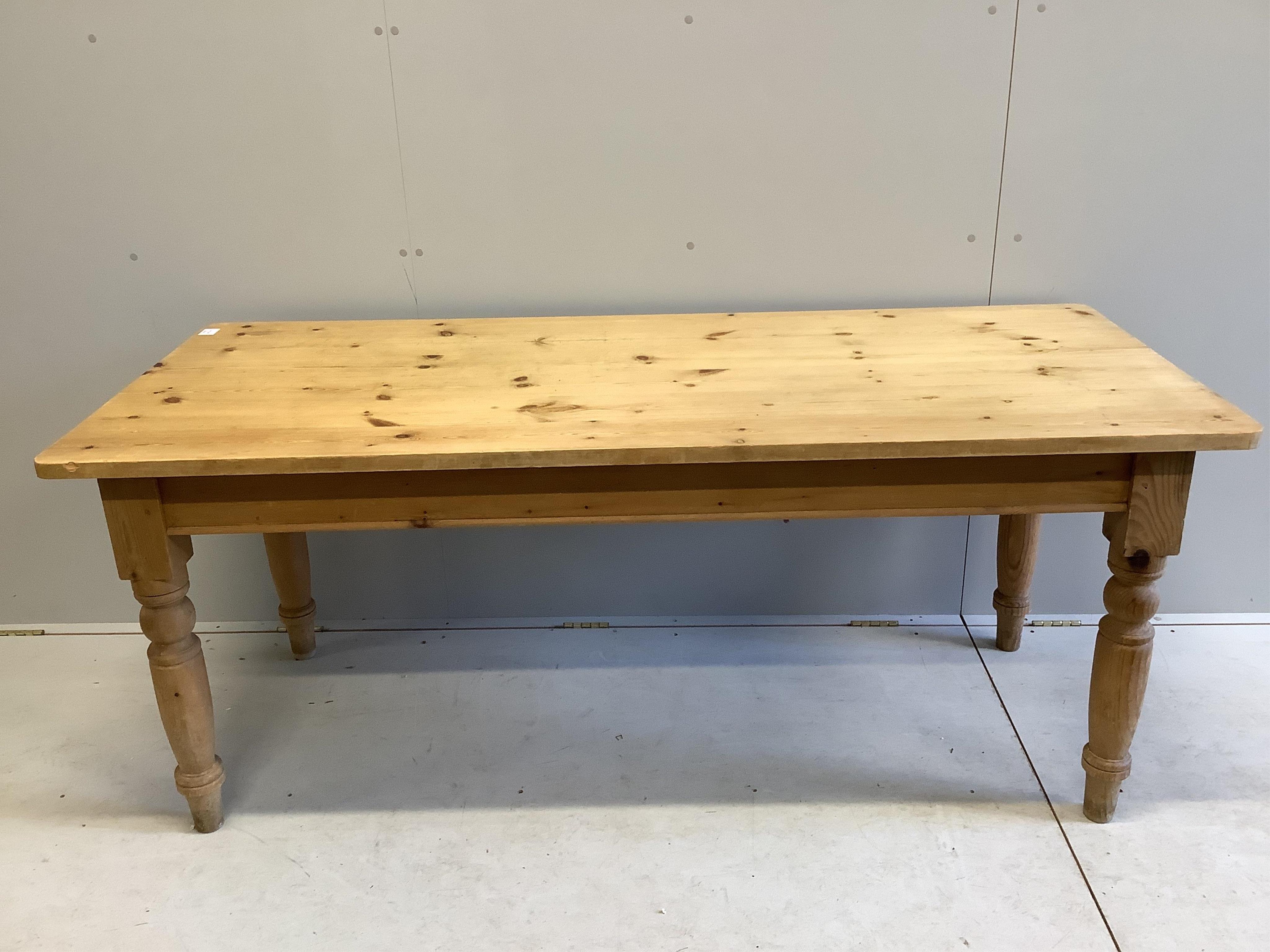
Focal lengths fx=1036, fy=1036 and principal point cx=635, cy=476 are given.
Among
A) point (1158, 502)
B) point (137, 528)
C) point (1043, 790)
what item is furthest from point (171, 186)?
point (1043, 790)

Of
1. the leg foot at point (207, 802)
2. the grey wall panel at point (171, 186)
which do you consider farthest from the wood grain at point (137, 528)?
the grey wall panel at point (171, 186)

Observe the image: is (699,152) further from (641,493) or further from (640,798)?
(640,798)

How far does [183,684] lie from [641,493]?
2.79 feet

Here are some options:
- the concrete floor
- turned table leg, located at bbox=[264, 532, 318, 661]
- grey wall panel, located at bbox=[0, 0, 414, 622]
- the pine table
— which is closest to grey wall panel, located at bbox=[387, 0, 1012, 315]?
grey wall panel, located at bbox=[0, 0, 414, 622]

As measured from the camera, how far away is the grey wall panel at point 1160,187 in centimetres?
204

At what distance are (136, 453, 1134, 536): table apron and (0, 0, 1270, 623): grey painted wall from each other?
2.38ft

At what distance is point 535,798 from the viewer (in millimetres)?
1937

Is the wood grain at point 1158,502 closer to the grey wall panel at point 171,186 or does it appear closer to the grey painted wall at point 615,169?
the grey painted wall at point 615,169

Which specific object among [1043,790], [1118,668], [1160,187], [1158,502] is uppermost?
[1160,187]

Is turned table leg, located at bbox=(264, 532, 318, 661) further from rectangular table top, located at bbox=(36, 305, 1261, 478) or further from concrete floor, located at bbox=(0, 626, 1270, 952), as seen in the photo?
rectangular table top, located at bbox=(36, 305, 1261, 478)

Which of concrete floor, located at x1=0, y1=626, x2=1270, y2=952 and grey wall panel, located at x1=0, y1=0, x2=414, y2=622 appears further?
grey wall panel, located at x1=0, y1=0, x2=414, y2=622

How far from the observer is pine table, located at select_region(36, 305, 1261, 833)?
1.53 meters

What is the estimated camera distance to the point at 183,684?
1.75 meters

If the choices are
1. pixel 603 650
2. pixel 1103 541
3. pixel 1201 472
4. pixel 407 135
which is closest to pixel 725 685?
pixel 603 650
